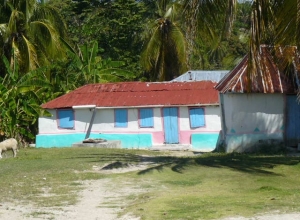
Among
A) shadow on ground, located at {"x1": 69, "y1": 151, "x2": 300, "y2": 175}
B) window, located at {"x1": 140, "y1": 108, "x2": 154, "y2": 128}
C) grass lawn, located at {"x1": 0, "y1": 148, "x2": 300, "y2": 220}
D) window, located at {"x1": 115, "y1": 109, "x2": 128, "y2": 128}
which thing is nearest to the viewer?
grass lawn, located at {"x1": 0, "y1": 148, "x2": 300, "y2": 220}

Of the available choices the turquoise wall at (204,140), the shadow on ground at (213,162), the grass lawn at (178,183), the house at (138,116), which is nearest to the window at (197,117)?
the house at (138,116)

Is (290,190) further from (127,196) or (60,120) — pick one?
(60,120)

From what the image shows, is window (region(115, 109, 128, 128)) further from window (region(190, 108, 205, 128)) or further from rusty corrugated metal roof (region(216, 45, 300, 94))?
rusty corrugated metal roof (region(216, 45, 300, 94))

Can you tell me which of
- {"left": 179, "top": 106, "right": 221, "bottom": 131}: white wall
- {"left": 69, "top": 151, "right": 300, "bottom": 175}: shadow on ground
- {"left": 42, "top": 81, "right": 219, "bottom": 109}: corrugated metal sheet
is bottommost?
{"left": 69, "top": 151, "right": 300, "bottom": 175}: shadow on ground

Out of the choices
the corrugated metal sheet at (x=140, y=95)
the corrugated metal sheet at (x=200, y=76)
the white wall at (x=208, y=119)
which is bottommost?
the white wall at (x=208, y=119)

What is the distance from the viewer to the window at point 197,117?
101 ft

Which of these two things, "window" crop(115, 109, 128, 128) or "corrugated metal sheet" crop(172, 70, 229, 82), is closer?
"window" crop(115, 109, 128, 128)

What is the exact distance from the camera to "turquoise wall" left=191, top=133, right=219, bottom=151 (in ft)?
98.9

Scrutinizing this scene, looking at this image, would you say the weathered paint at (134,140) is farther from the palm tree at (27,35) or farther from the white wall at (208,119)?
the palm tree at (27,35)

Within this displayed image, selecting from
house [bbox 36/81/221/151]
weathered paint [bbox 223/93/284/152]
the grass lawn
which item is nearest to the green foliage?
house [bbox 36/81/221/151]

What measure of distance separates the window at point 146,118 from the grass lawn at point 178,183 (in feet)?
26.4

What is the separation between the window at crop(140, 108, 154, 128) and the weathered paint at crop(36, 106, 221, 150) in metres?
0.15

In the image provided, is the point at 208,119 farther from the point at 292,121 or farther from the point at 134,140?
the point at 292,121

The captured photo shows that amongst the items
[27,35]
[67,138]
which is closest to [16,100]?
[67,138]
